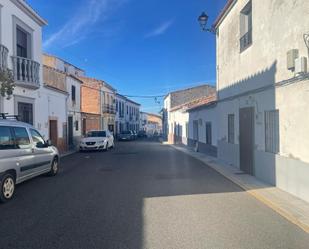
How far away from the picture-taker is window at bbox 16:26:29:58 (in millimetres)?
16166

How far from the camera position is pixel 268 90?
9.81 m

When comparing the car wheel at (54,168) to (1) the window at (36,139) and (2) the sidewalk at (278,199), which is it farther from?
(2) the sidewalk at (278,199)

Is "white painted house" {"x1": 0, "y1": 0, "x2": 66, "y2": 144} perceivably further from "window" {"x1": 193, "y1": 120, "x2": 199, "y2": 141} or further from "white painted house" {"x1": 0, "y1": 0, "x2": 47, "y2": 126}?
"window" {"x1": 193, "y1": 120, "x2": 199, "y2": 141}

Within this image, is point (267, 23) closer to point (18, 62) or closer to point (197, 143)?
point (18, 62)

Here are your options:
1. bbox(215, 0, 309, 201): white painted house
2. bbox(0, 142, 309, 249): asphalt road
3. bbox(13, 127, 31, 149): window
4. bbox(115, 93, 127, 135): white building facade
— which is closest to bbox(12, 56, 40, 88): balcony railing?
bbox(13, 127, 31, 149): window

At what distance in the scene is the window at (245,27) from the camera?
39.6 ft

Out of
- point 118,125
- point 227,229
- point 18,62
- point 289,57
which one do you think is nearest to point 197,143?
point 18,62

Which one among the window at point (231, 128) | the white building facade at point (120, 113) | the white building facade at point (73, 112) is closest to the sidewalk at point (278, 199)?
the window at point (231, 128)

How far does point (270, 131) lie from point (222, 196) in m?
2.78

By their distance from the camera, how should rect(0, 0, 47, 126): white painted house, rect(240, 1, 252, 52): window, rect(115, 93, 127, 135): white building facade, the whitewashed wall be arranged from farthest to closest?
1. rect(115, 93, 127, 135): white building facade
2. the whitewashed wall
3. rect(0, 0, 47, 126): white painted house
4. rect(240, 1, 252, 52): window

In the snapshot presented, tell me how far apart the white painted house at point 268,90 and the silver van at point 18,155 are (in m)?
6.53

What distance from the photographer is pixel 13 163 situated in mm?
8352

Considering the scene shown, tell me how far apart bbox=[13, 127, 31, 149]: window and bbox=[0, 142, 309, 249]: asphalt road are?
118 centimetres

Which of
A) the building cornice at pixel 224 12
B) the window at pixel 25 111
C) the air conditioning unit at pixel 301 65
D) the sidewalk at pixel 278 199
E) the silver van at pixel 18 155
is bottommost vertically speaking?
the sidewalk at pixel 278 199
